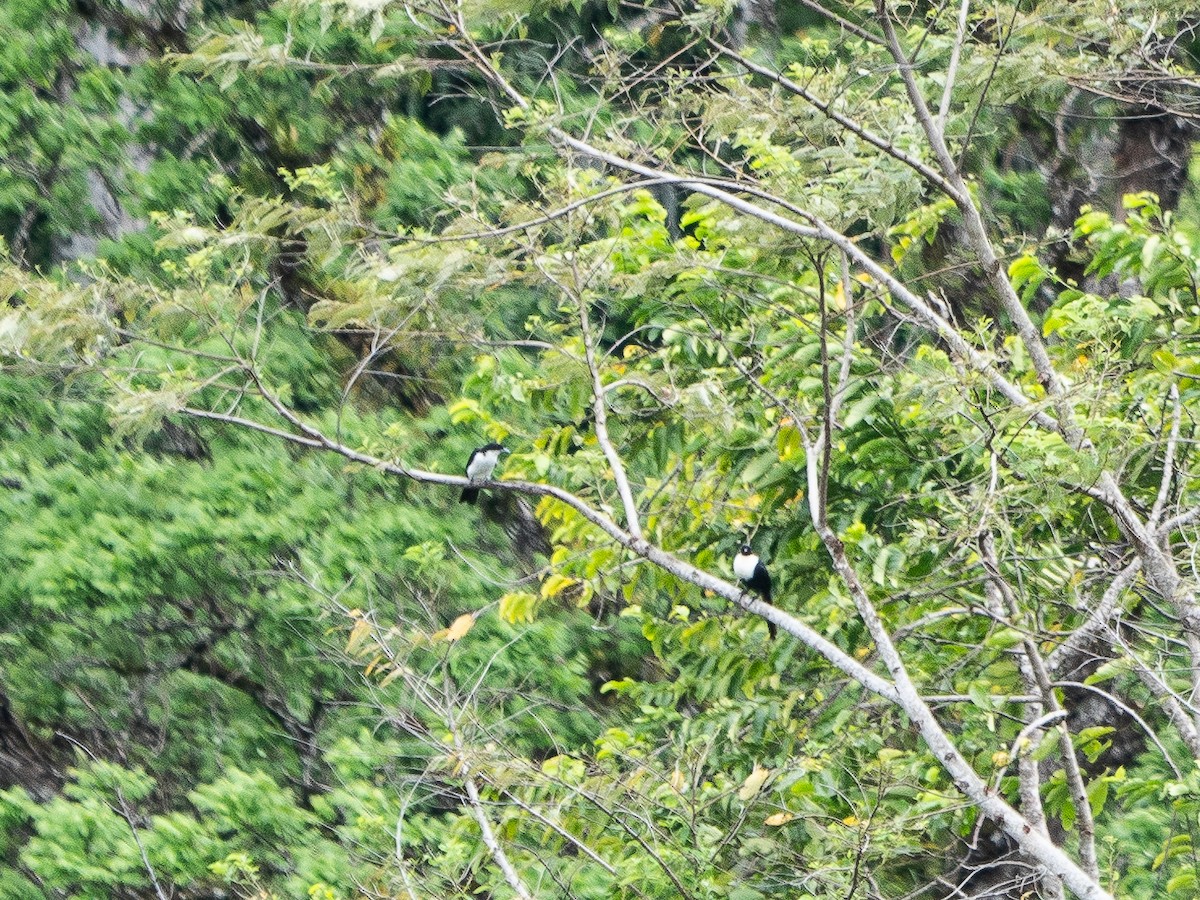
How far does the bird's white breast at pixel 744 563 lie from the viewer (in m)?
4.97

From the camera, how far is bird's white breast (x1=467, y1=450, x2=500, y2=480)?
7215 millimetres

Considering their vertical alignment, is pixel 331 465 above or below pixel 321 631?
above

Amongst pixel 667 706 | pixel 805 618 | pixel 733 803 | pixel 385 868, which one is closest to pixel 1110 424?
pixel 805 618

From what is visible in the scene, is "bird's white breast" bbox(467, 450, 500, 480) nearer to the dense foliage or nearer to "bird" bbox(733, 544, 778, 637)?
the dense foliage

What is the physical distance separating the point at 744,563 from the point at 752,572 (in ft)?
0.26

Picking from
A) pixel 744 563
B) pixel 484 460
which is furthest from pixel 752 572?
pixel 484 460

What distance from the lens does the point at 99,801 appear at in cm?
723

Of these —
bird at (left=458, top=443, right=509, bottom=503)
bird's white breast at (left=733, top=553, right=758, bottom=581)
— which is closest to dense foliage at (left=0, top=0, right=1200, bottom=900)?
bird's white breast at (left=733, top=553, right=758, bottom=581)

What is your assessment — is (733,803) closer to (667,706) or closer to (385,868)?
(667,706)

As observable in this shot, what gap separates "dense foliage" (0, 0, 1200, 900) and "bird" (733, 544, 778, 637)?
8cm

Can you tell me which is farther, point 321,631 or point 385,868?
point 321,631

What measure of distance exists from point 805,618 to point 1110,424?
1350 mm

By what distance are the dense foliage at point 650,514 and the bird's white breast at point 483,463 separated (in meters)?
0.44

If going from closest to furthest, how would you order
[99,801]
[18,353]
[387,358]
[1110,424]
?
[1110,424] < [18,353] < [99,801] < [387,358]
